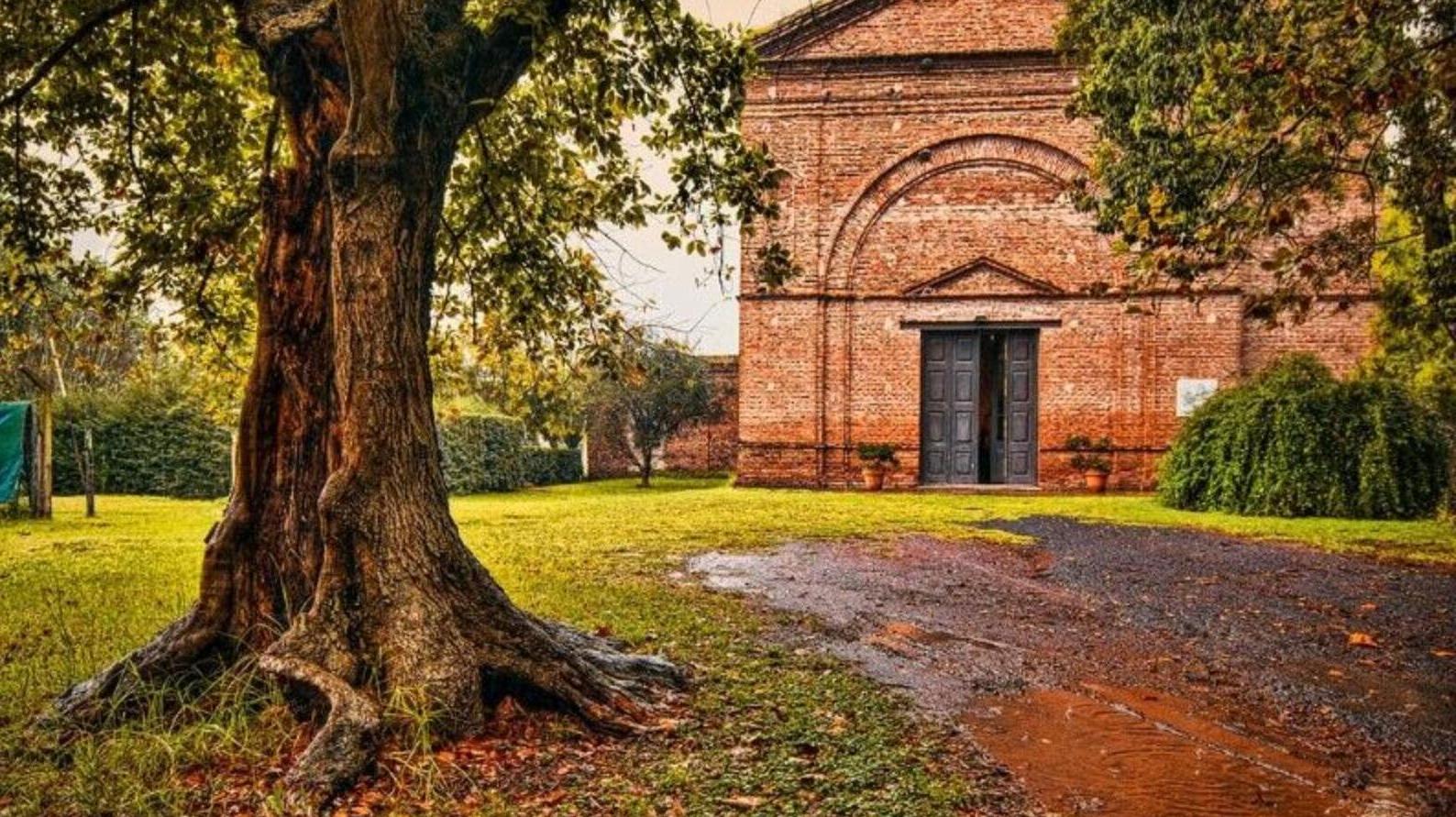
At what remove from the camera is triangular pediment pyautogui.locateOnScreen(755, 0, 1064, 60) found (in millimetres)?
17531

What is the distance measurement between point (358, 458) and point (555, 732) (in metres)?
1.37

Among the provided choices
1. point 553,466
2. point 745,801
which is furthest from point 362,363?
point 553,466

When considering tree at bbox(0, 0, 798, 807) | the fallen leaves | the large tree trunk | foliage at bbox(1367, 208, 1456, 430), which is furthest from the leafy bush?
the large tree trunk

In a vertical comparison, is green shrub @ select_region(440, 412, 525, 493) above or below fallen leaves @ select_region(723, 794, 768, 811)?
above

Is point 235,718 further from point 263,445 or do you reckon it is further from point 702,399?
point 702,399

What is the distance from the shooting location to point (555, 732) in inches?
143

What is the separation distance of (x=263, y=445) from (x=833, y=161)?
1534cm

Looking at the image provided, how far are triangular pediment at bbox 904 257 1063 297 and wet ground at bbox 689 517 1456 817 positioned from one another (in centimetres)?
919

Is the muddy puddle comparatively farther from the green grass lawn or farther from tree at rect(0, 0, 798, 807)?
tree at rect(0, 0, 798, 807)

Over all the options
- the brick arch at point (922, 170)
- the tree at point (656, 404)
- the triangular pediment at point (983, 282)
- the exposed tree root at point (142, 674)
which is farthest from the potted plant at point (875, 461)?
the exposed tree root at point (142, 674)

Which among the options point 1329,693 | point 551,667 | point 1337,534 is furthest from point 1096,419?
point 551,667

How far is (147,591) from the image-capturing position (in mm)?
6680

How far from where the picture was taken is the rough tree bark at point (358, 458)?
3.57m

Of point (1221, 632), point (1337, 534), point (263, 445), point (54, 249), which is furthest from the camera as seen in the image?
point (1337, 534)
